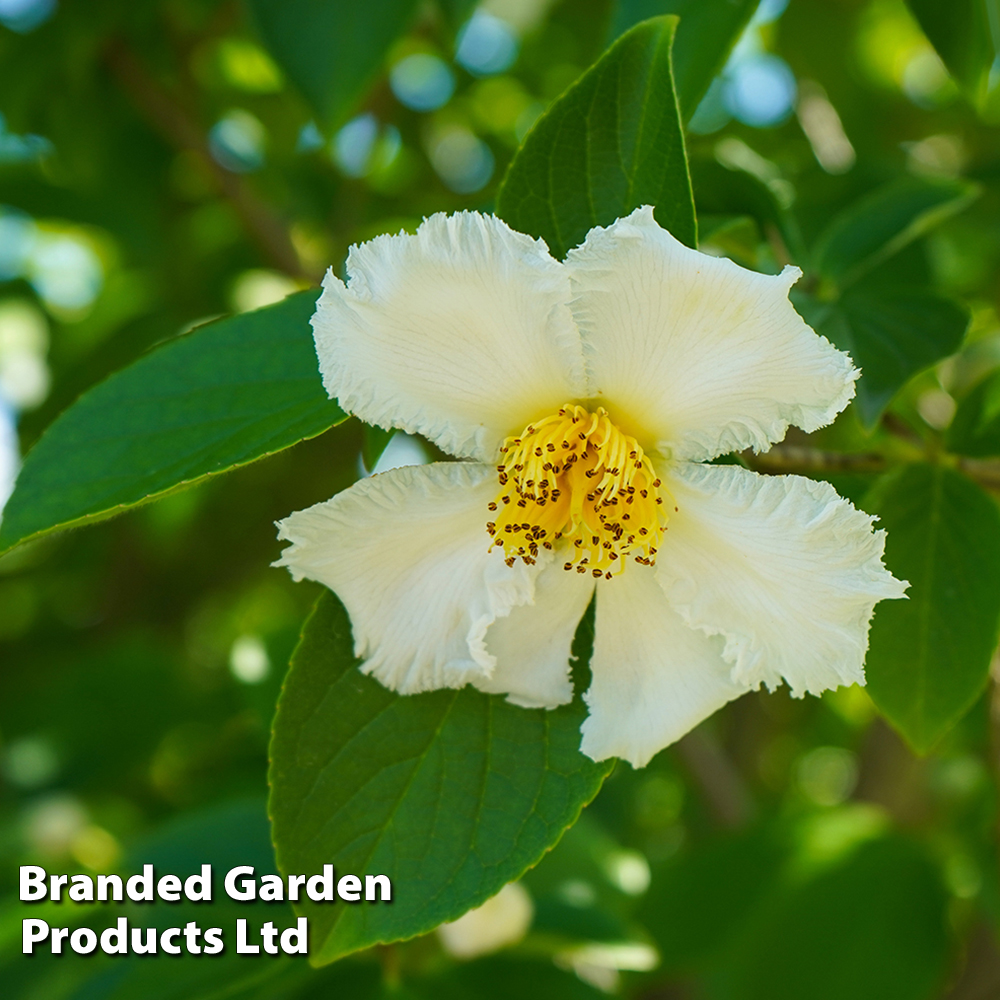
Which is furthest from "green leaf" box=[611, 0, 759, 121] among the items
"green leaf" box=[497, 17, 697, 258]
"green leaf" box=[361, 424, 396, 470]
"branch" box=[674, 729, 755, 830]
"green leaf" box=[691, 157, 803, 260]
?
"branch" box=[674, 729, 755, 830]

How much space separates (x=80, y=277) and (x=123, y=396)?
2131 millimetres

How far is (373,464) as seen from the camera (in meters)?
0.84

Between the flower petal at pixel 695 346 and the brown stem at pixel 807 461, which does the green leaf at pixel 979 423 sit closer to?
the brown stem at pixel 807 461

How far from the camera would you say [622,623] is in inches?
34.1

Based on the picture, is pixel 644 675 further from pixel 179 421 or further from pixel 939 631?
pixel 179 421

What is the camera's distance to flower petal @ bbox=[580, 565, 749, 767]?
0.81m

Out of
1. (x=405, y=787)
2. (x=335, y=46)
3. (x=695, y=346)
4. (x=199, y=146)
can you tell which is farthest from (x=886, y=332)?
(x=199, y=146)

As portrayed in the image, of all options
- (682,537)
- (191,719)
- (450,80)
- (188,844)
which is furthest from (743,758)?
(682,537)

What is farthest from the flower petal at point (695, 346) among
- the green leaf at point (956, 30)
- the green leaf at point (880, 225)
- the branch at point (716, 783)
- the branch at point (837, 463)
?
the branch at point (716, 783)

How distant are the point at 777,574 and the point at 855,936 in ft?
3.61

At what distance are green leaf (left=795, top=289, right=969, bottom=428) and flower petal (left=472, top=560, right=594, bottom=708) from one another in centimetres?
26

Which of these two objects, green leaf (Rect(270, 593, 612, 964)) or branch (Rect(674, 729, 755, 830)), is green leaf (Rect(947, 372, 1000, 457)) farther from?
branch (Rect(674, 729, 755, 830))

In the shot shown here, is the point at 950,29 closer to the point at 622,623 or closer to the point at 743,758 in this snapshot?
the point at 622,623

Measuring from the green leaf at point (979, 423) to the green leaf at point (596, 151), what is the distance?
1.28 feet
